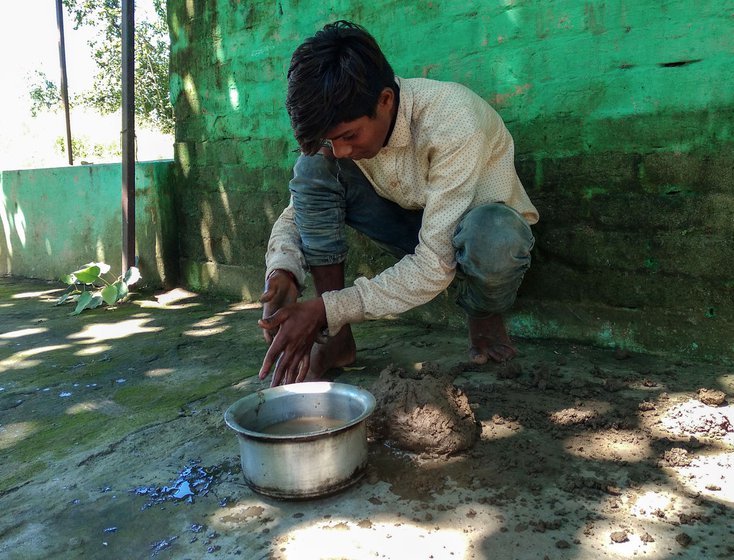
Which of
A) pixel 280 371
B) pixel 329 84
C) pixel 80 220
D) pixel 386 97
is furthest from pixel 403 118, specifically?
pixel 80 220

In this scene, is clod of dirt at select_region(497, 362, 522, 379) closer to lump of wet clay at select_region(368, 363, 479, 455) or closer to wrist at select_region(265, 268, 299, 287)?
lump of wet clay at select_region(368, 363, 479, 455)

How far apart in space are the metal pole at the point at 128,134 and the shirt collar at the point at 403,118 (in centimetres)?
243

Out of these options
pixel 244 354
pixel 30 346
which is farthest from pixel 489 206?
pixel 30 346

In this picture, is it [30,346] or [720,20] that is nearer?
[720,20]

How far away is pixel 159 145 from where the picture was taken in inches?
656

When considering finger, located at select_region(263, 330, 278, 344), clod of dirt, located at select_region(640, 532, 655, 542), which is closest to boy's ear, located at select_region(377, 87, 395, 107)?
finger, located at select_region(263, 330, 278, 344)

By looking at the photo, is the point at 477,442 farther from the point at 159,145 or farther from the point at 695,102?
the point at 159,145

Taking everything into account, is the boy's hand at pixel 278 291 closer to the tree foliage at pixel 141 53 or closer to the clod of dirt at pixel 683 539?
the clod of dirt at pixel 683 539

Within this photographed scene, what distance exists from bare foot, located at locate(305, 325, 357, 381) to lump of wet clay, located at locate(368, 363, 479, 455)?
21.6 inches

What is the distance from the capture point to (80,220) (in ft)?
15.5

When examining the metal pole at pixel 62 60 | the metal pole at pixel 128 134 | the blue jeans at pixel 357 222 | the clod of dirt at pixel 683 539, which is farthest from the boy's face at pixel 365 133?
the metal pole at pixel 62 60

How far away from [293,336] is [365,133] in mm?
627

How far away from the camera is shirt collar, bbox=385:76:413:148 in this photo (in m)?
2.05

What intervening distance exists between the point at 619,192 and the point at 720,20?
2.03ft
